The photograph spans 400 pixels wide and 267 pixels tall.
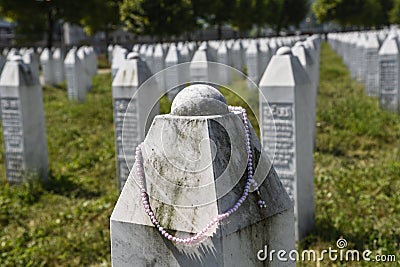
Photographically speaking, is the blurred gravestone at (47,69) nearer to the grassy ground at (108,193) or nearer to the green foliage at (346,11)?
the grassy ground at (108,193)

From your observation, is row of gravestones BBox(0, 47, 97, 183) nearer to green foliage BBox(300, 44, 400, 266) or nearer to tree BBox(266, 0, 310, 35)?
green foliage BBox(300, 44, 400, 266)

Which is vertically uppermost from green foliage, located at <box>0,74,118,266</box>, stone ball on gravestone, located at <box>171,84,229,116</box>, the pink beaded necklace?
stone ball on gravestone, located at <box>171,84,229,116</box>

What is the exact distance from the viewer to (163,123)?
2.43 metres

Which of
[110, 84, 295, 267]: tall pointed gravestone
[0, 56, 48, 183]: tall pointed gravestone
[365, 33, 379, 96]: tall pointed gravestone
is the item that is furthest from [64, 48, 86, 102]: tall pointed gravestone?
[110, 84, 295, 267]: tall pointed gravestone

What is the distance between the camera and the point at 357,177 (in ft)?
23.1

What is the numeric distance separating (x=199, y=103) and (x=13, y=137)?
5829 mm

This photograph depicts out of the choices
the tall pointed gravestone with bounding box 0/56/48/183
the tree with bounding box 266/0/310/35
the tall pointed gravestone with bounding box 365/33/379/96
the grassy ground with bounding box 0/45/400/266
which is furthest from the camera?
the tree with bounding box 266/0/310/35

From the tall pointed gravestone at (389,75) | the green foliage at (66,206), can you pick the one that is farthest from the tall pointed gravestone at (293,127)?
the tall pointed gravestone at (389,75)

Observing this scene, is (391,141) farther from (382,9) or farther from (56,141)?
(382,9)

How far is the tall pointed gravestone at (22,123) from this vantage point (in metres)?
7.49

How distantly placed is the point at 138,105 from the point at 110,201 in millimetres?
1205

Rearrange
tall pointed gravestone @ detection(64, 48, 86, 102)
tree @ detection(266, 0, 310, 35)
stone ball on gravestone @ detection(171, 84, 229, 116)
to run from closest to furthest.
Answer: stone ball on gravestone @ detection(171, 84, 229, 116) → tall pointed gravestone @ detection(64, 48, 86, 102) → tree @ detection(266, 0, 310, 35)

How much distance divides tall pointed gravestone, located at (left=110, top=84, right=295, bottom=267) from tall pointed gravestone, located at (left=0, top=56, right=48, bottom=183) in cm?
534

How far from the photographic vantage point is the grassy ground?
5531mm
